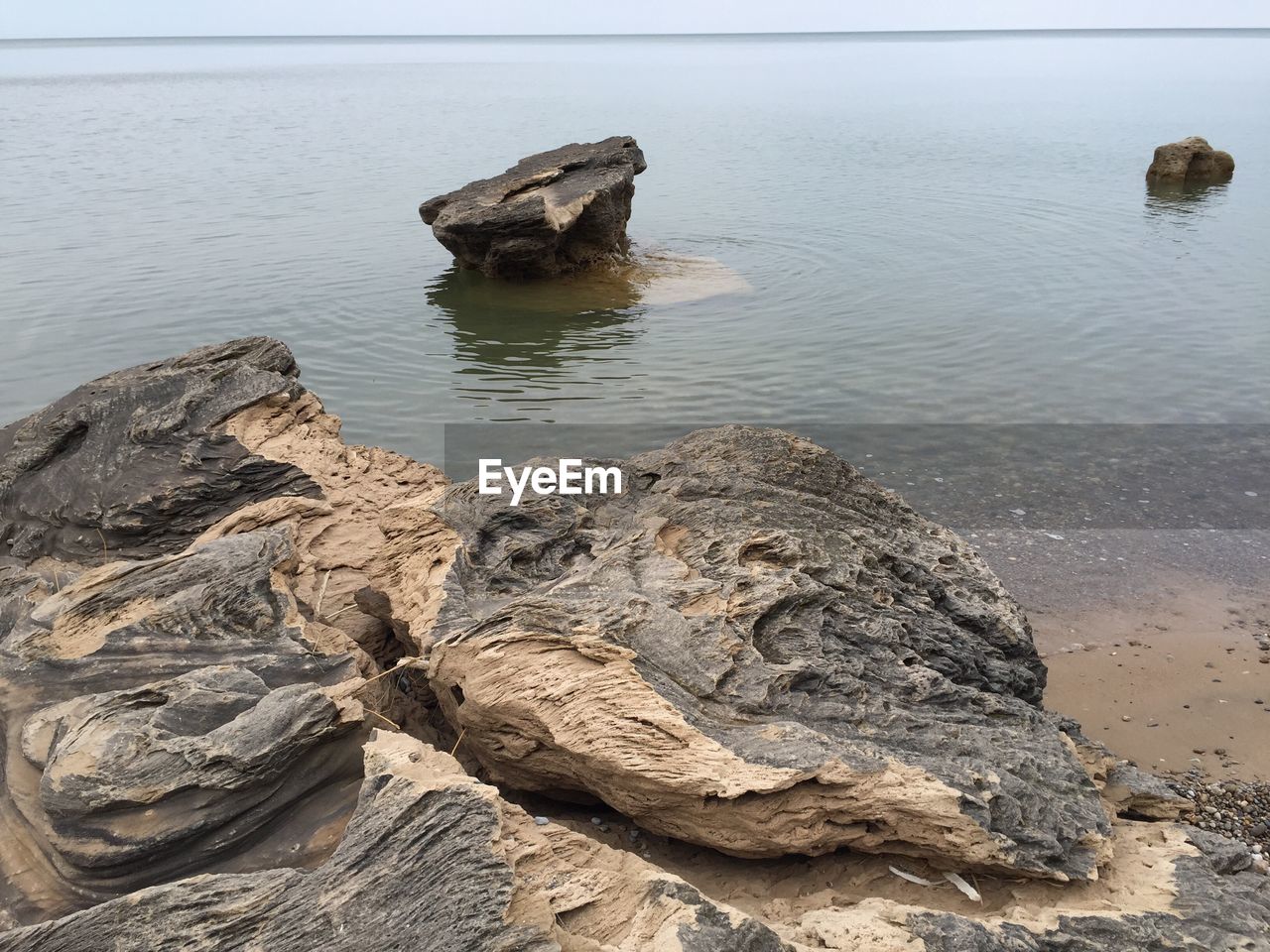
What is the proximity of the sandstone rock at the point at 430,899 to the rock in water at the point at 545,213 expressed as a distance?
38.3 ft

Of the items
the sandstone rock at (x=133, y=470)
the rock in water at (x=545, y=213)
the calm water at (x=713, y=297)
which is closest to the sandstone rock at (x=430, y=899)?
the sandstone rock at (x=133, y=470)

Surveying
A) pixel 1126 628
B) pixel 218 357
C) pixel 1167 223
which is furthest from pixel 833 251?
pixel 218 357

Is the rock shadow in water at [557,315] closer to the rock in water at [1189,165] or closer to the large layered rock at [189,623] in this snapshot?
the large layered rock at [189,623]

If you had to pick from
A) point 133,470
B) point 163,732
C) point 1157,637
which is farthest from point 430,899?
point 1157,637

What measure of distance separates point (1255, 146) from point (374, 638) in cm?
3432

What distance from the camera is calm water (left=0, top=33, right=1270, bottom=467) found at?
1140cm

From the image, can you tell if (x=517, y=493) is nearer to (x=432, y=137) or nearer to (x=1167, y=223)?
(x=1167, y=223)

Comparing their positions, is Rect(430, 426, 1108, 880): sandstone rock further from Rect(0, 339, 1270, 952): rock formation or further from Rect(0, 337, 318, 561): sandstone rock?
Rect(0, 337, 318, 561): sandstone rock

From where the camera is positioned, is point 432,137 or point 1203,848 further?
point 432,137

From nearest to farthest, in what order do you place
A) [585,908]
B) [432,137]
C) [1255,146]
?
[585,908] → [1255,146] → [432,137]

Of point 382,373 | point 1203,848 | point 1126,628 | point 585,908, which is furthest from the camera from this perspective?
point 382,373

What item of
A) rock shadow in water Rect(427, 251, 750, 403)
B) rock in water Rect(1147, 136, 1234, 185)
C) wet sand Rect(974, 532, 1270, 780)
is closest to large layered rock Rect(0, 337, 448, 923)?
wet sand Rect(974, 532, 1270, 780)

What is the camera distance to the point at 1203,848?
3.94 metres

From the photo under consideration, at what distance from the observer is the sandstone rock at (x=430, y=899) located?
2840mm
